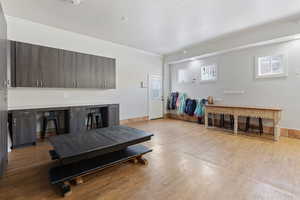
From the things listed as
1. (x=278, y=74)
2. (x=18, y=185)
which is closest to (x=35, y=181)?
(x=18, y=185)

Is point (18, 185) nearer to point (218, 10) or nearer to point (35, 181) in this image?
point (35, 181)

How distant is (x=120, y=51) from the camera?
543 centimetres

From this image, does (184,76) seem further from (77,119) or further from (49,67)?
(49,67)

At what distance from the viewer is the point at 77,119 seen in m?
4.00

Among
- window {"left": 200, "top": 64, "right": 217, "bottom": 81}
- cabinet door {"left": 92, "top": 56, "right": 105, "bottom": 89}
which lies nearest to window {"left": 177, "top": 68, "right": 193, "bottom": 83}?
window {"left": 200, "top": 64, "right": 217, "bottom": 81}

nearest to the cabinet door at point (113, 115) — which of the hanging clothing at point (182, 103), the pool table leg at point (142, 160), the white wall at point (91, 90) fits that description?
the white wall at point (91, 90)

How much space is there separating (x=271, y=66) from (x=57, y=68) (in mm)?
5906

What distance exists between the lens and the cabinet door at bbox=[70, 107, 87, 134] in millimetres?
3896

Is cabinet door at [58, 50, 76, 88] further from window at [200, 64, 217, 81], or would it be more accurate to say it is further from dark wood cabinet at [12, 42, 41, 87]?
A: window at [200, 64, 217, 81]

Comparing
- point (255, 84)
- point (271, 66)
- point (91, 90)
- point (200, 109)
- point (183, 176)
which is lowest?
point (183, 176)

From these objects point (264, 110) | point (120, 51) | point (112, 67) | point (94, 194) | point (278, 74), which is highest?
point (120, 51)

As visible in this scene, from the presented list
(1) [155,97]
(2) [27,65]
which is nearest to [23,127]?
(2) [27,65]

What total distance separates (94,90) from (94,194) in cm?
Result: 363

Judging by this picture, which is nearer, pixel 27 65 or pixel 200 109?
pixel 27 65
